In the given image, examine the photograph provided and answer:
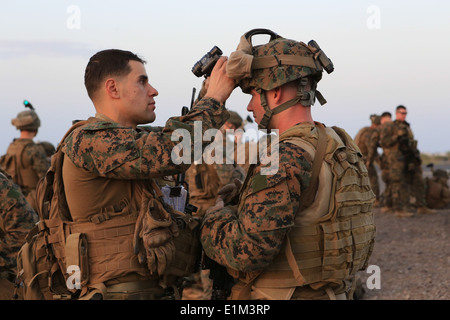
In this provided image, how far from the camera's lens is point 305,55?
11.5ft

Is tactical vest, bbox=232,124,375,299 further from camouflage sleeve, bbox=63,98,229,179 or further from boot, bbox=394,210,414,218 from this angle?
boot, bbox=394,210,414,218

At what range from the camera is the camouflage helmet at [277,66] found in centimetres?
338

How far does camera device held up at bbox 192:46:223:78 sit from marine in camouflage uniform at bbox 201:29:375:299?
17cm

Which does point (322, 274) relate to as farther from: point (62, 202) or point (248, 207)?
point (62, 202)

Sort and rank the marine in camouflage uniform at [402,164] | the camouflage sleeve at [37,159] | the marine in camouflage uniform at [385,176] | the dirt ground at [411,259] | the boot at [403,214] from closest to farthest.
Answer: the dirt ground at [411,259]
the camouflage sleeve at [37,159]
the marine in camouflage uniform at [402,164]
the boot at [403,214]
the marine in camouflage uniform at [385,176]

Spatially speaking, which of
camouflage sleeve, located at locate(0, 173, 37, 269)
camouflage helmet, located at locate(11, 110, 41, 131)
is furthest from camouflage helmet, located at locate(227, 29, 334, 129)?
camouflage helmet, located at locate(11, 110, 41, 131)

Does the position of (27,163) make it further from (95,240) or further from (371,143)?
(371,143)

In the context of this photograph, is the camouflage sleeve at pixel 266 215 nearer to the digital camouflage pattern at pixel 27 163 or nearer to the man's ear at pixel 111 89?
the man's ear at pixel 111 89

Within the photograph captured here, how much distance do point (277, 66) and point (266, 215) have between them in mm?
962

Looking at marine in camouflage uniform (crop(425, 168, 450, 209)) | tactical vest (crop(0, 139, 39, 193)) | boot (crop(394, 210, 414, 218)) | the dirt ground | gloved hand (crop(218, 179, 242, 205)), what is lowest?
the dirt ground

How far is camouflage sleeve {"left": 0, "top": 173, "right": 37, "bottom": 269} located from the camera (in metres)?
5.11

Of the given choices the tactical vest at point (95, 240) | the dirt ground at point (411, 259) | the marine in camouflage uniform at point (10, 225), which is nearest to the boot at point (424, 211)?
Result: the dirt ground at point (411, 259)

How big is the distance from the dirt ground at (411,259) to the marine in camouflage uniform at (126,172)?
12.9 ft
